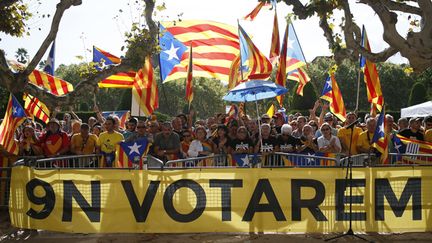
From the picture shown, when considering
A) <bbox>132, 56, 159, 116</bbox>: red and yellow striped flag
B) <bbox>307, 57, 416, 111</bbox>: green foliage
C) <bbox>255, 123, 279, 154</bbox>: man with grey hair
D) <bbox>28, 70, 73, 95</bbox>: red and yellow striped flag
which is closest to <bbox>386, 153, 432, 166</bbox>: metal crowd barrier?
<bbox>255, 123, 279, 154</bbox>: man with grey hair

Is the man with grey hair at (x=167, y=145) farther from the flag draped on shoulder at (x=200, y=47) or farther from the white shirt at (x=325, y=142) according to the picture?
the flag draped on shoulder at (x=200, y=47)

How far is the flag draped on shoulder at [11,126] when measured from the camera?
32.0 feet

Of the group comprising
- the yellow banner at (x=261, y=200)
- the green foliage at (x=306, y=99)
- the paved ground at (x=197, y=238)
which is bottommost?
the paved ground at (x=197, y=238)

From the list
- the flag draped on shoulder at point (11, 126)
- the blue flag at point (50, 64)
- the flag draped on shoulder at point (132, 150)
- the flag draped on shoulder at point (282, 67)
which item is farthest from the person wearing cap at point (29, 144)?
the flag draped on shoulder at point (282, 67)

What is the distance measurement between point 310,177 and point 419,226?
1.75 m

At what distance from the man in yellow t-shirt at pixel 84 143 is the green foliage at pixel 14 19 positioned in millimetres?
3334

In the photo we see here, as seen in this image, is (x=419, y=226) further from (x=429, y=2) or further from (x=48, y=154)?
(x=48, y=154)

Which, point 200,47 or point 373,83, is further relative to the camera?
point 200,47

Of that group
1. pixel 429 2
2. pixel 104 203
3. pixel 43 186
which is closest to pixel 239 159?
pixel 104 203

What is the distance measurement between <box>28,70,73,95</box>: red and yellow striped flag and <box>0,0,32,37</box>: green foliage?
6.88 feet

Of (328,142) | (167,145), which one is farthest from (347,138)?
(167,145)

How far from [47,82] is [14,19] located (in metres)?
2.78

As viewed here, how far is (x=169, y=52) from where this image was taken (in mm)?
16547

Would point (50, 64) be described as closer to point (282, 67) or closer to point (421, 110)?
point (282, 67)
